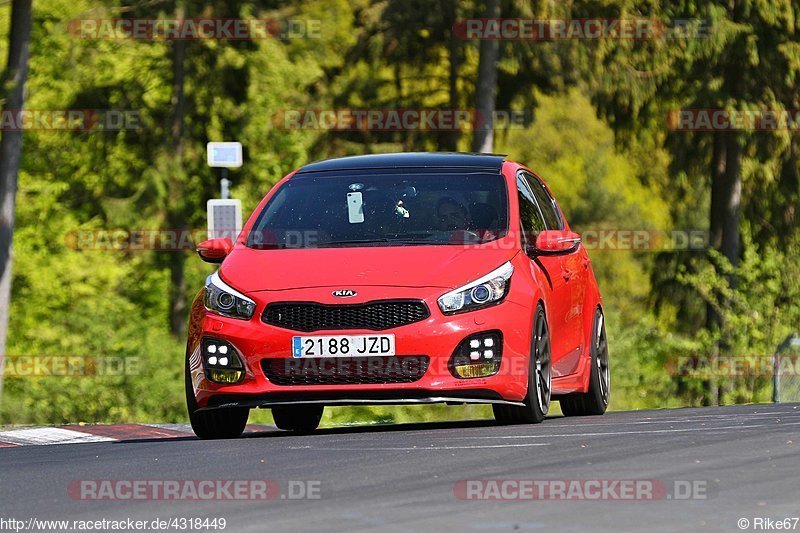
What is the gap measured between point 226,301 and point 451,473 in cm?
334

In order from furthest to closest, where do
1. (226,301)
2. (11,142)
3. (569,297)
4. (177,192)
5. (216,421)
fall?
(177,192), (11,142), (569,297), (216,421), (226,301)

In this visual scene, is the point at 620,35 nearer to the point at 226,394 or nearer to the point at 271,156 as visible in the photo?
the point at 271,156

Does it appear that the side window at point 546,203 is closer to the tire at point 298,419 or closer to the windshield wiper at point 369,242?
the windshield wiper at point 369,242

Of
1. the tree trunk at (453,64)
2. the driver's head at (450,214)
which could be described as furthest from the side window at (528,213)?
the tree trunk at (453,64)

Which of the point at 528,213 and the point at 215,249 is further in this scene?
the point at 528,213

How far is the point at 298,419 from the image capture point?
1490cm

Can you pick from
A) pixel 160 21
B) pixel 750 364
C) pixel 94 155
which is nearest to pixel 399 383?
pixel 750 364

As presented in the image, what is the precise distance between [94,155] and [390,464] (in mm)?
36033

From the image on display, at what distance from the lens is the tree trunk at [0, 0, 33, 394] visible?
29.7 meters

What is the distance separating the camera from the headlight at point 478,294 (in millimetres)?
11727

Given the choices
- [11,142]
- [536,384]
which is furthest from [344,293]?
[11,142]

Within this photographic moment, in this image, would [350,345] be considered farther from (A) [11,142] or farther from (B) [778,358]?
(A) [11,142]

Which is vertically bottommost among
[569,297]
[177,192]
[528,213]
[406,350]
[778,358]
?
[778,358]

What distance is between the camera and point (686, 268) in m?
38.8
